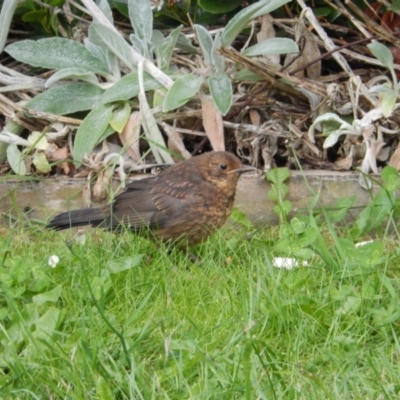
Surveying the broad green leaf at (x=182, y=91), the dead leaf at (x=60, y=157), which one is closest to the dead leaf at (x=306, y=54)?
the broad green leaf at (x=182, y=91)

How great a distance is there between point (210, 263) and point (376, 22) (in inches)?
95.9

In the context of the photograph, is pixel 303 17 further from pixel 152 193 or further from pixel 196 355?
pixel 196 355

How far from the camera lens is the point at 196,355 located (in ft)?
11.8

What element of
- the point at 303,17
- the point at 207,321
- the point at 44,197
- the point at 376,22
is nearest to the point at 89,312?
the point at 207,321

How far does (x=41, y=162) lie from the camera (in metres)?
6.05

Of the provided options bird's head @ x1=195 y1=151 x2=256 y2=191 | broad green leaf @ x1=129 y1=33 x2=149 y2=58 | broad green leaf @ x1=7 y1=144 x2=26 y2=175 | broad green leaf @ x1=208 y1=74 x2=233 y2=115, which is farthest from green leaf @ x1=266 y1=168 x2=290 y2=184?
broad green leaf @ x1=7 y1=144 x2=26 y2=175

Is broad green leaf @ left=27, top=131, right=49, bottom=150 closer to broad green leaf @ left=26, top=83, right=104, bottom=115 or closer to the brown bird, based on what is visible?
broad green leaf @ left=26, top=83, right=104, bottom=115

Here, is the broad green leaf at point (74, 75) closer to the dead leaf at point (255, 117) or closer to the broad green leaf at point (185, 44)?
the broad green leaf at point (185, 44)

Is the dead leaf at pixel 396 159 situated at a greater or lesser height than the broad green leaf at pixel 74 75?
lesser

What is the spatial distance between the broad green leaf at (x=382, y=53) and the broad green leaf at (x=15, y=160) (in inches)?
89.1

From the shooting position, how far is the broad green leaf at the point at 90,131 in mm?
5844

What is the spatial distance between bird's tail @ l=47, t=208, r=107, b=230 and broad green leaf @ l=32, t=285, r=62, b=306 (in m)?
1.20

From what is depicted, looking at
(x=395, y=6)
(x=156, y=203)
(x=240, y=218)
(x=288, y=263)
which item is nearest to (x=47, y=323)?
(x=288, y=263)

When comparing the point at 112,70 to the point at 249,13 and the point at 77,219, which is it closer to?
the point at 249,13
